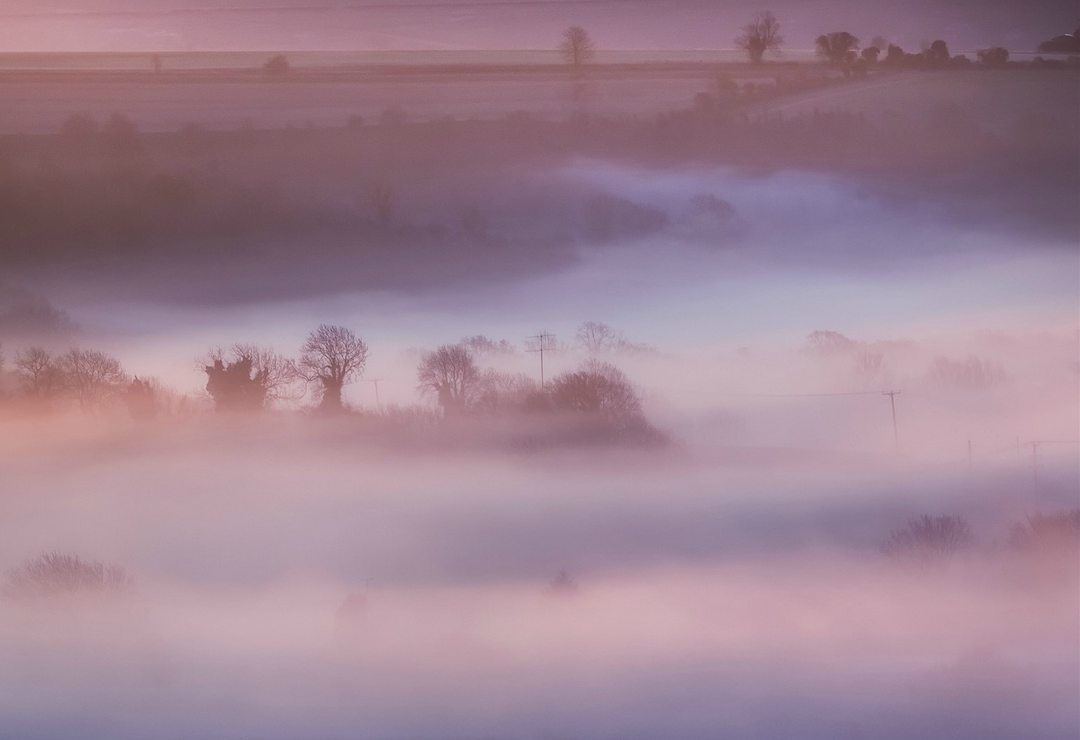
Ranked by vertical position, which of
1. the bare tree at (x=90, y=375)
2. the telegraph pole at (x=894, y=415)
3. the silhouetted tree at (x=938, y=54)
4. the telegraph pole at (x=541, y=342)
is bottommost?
the telegraph pole at (x=894, y=415)

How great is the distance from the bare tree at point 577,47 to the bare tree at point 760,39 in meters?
0.36

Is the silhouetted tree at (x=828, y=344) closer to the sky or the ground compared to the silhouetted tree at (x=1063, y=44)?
closer to the ground

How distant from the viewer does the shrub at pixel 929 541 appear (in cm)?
210

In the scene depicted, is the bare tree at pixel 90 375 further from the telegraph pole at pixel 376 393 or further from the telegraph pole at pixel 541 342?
the telegraph pole at pixel 541 342

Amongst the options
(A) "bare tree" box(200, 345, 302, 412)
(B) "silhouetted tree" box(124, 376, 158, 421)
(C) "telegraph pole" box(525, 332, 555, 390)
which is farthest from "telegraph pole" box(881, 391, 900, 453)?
(B) "silhouetted tree" box(124, 376, 158, 421)

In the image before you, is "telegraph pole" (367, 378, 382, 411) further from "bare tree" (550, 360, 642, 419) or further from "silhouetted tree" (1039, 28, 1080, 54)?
"silhouetted tree" (1039, 28, 1080, 54)

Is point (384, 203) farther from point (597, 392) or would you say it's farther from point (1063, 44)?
point (1063, 44)

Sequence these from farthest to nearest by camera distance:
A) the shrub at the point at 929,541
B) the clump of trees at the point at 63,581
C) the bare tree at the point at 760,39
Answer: the bare tree at the point at 760,39 → the shrub at the point at 929,541 → the clump of trees at the point at 63,581

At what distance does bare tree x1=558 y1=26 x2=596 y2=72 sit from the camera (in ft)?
7.36

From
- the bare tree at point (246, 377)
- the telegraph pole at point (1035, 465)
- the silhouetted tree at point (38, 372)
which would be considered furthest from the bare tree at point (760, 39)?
the silhouetted tree at point (38, 372)

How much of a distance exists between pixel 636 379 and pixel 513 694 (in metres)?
0.73

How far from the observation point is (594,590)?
205 cm

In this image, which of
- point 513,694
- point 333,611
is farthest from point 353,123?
point 513,694

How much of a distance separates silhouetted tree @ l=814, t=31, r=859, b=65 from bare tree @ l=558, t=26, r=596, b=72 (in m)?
0.54
